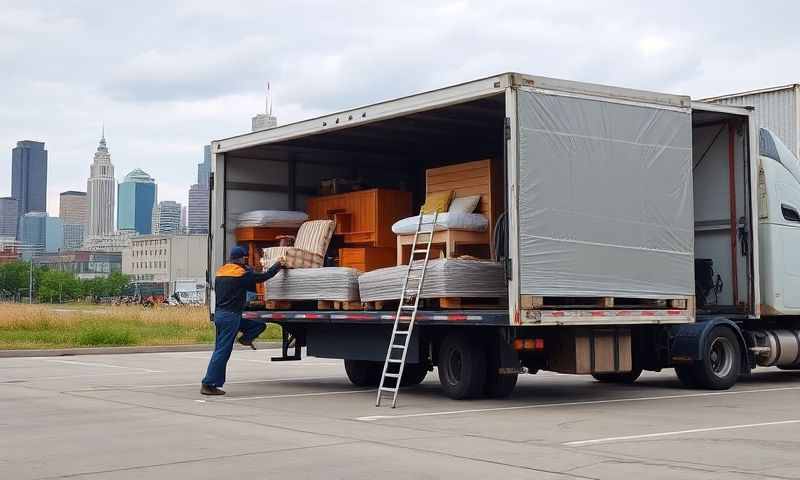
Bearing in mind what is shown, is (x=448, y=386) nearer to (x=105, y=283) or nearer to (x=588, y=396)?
(x=588, y=396)

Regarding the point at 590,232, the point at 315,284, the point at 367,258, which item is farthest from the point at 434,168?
the point at 590,232

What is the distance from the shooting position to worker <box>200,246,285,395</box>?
14250 millimetres

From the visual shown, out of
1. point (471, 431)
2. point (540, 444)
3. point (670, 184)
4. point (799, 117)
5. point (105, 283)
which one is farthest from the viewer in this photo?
point (105, 283)

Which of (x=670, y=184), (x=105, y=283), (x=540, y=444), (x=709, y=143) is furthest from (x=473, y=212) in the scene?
(x=105, y=283)

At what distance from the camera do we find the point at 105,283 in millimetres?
163750

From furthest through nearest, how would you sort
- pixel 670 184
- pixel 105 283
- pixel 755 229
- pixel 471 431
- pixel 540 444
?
pixel 105 283, pixel 755 229, pixel 670 184, pixel 471 431, pixel 540 444

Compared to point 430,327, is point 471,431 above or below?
below

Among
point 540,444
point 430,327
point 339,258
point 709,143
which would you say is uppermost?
point 709,143

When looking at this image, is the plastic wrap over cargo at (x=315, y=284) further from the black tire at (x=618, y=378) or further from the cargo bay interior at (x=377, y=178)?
the black tire at (x=618, y=378)

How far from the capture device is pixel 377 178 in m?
18.0

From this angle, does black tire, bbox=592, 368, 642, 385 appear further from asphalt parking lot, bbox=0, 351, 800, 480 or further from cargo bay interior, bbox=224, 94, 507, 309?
cargo bay interior, bbox=224, 94, 507, 309

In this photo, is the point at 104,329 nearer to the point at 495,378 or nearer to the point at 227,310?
the point at 227,310

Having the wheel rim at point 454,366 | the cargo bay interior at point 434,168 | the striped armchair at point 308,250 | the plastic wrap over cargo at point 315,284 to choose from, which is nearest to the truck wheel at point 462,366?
the wheel rim at point 454,366

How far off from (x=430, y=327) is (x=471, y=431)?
356cm
